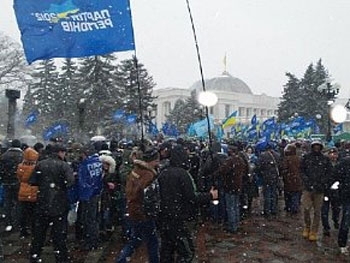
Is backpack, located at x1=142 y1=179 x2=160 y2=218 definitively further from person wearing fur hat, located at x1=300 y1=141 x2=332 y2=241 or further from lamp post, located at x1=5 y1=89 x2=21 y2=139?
lamp post, located at x1=5 y1=89 x2=21 y2=139

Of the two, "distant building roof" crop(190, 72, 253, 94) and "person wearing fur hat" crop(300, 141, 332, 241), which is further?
"distant building roof" crop(190, 72, 253, 94)

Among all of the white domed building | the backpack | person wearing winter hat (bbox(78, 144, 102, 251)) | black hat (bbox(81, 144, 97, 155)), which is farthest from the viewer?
the white domed building

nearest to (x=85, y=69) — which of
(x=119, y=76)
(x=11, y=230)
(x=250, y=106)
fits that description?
(x=119, y=76)

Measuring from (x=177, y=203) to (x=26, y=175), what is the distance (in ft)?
10.1

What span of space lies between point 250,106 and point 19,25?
9914 cm

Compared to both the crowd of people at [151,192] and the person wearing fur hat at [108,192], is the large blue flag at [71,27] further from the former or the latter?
the person wearing fur hat at [108,192]

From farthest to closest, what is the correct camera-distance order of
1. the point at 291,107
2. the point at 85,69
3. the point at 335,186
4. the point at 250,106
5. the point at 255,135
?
the point at 250,106, the point at 291,107, the point at 85,69, the point at 255,135, the point at 335,186

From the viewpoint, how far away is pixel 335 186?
789 centimetres

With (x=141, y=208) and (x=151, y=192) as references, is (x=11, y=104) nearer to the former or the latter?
(x=141, y=208)

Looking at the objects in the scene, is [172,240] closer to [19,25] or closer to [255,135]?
[19,25]

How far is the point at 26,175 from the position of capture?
7371 mm

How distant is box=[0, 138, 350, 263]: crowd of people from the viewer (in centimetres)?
536

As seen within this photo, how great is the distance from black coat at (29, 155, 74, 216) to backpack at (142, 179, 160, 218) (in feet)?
3.65

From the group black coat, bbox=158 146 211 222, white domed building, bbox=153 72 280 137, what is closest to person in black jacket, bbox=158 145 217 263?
black coat, bbox=158 146 211 222
